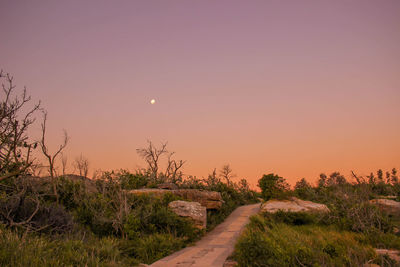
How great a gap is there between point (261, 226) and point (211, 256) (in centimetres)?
393

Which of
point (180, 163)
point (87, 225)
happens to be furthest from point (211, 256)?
point (180, 163)

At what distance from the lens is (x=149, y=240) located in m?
11.4

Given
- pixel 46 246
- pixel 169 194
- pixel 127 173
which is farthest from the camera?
pixel 127 173

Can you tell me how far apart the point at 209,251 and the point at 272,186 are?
11655 mm

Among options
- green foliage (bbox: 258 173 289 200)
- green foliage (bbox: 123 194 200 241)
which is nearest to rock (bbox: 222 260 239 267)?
green foliage (bbox: 123 194 200 241)

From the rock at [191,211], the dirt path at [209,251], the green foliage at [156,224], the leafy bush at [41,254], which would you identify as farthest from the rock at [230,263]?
the rock at [191,211]

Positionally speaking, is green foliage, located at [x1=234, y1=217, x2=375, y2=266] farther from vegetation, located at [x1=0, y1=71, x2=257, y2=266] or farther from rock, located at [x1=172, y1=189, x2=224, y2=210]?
rock, located at [x1=172, y1=189, x2=224, y2=210]

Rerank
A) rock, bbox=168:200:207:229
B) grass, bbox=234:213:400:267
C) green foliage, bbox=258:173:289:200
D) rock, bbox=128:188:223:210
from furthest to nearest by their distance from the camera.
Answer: green foliage, bbox=258:173:289:200, rock, bbox=128:188:223:210, rock, bbox=168:200:207:229, grass, bbox=234:213:400:267

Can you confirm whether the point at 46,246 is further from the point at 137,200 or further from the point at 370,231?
the point at 370,231

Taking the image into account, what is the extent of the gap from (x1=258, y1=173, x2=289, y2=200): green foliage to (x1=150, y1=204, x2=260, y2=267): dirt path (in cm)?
571

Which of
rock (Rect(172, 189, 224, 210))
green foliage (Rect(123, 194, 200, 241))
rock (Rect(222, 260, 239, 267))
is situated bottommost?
rock (Rect(222, 260, 239, 267))

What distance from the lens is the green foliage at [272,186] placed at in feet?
69.5

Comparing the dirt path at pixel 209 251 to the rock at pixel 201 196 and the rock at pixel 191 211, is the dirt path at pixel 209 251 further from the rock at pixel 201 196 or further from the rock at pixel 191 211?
the rock at pixel 201 196

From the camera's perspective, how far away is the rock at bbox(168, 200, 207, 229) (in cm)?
1470
